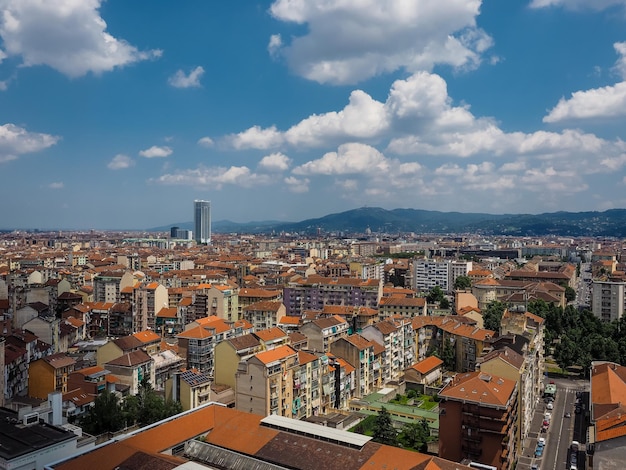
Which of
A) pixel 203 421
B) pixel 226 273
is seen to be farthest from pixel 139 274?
pixel 203 421

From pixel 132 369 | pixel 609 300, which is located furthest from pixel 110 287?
pixel 609 300

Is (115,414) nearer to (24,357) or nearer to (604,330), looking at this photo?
(24,357)

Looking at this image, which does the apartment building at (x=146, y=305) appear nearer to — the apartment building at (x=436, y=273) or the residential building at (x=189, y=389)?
the residential building at (x=189, y=389)

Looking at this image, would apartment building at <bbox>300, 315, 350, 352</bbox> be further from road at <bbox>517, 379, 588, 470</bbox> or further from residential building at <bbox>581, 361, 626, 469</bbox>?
residential building at <bbox>581, 361, 626, 469</bbox>

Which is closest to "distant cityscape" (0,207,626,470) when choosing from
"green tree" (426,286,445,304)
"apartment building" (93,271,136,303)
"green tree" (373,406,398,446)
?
"green tree" (373,406,398,446)

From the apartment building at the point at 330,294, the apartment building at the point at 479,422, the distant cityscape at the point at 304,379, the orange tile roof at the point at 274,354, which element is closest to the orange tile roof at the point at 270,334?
the distant cityscape at the point at 304,379
